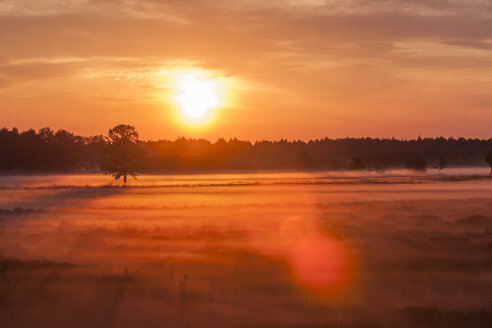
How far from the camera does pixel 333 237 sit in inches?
1162

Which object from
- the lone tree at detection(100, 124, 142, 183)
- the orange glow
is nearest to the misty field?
the orange glow

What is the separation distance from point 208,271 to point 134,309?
4.92 meters

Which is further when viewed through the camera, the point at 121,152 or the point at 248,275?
the point at 121,152

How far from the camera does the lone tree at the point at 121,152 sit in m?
116

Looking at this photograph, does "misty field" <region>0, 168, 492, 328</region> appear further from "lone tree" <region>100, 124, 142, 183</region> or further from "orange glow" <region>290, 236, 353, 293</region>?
"lone tree" <region>100, 124, 142, 183</region>

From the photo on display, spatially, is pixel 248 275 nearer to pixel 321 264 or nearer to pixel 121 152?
pixel 321 264

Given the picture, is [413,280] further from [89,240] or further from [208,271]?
[89,240]

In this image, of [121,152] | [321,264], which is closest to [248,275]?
[321,264]

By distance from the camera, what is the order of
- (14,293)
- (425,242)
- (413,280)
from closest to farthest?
1. (14,293)
2. (413,280)
3. (425,242)

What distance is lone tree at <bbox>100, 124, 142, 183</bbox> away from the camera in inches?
4587

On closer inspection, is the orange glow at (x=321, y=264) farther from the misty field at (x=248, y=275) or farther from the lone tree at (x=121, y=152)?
the lone tree at (x=121, y=152)

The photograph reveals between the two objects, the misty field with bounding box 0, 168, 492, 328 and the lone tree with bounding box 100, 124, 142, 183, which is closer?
the misty field with bounding box 0, 168, 492, 328

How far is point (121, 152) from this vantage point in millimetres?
116500

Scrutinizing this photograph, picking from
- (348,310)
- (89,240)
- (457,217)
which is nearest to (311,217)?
(457,217)
